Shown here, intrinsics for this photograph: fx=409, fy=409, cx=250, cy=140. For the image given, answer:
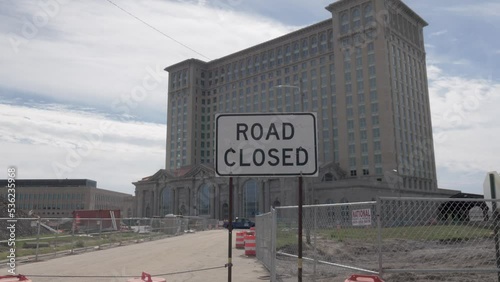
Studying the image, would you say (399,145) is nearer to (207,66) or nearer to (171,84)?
(207,66)

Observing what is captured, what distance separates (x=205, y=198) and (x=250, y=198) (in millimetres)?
13242

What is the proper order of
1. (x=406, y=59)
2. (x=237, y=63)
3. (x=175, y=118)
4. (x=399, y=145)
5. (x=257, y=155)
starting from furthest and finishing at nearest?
(x=175, y=118) < (x=237, y=63) < (x=406, y=59) < (x=399, y=145) < (x=257, y=155)

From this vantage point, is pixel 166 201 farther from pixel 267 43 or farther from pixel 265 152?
pixel 265 152

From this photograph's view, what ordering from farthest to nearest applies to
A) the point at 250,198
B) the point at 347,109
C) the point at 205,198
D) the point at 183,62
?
the point at 183,62 < the point at 347,109 < the point at 205,198 < the point at 250,198

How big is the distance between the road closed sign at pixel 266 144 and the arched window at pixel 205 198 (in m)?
89.9

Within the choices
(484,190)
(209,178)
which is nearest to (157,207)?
(209,178)

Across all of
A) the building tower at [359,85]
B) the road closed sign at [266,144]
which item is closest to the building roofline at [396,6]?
the building tower at [359,85]

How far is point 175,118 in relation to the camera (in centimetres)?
14162

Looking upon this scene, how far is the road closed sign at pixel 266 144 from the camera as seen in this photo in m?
5.19

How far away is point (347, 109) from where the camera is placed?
100125 mm

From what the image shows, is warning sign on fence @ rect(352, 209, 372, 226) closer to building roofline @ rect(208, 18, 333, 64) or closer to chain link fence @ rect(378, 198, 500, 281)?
chain link fence @ rect(378, 198, 500, 281)

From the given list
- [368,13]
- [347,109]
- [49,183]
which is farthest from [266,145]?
[49,183]

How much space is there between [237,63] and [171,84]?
27003 millimetres

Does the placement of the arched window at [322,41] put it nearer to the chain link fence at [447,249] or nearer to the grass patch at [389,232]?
the chain link fence at [447,249]
